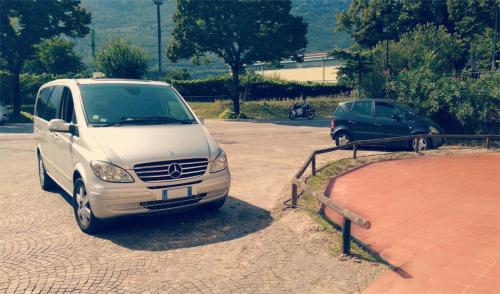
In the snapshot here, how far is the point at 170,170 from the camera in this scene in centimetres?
544

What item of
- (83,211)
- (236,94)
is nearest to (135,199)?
(83,211)

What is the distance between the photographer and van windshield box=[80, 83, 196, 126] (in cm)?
612

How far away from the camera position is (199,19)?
28375mm

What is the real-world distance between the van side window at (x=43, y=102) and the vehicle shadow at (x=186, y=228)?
3.21 m

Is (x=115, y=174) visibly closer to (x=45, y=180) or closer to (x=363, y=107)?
(x=45, y=180)

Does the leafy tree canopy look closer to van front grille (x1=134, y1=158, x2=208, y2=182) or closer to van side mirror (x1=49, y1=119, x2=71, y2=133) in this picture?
van front grille (x1=134, y1=158, x2=208, y2=182)

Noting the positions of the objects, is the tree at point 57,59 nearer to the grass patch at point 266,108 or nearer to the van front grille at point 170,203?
the grass patch at point 266,108

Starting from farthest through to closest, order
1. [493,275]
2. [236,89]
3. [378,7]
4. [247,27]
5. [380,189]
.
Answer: [378,7], [236,89], [247,27], [380,189], [493,275]

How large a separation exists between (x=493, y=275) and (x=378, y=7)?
3546 cm

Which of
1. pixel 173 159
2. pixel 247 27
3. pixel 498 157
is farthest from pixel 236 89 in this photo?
pixel 173 159

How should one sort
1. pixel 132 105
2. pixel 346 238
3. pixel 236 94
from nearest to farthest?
pixel 346 238, pixel 132 105, pixel 236 94

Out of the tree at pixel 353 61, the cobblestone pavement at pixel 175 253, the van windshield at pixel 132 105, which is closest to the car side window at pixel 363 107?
the cobblestone pavement at pixel 175 253

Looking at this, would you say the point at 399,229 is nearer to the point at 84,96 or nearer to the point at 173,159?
the point at 173,159

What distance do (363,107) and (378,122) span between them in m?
0.72
